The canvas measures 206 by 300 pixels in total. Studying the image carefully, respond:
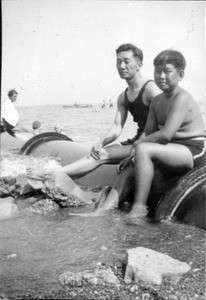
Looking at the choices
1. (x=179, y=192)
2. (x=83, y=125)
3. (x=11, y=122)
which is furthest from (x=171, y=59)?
(x=83, y=125)

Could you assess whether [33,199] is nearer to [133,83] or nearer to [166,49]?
[133,83]

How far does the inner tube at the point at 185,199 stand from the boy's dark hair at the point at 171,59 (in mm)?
938

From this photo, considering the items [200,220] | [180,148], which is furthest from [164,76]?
[200,220]

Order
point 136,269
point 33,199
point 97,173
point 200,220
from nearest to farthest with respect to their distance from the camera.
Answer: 1. point 136,269
2. point 200,220
3. point 33,199
4. point 97,173

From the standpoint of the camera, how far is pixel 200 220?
123 inches

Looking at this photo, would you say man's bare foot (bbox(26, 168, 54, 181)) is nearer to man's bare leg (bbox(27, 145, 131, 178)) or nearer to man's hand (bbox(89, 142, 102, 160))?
man's bare leg (bbox(27, 145, 131, 178))

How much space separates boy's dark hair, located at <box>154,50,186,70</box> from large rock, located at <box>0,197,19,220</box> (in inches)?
75.0

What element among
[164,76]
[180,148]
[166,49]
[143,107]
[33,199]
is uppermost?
[166,49]

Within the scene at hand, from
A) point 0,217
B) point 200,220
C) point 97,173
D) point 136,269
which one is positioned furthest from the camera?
point 97,173

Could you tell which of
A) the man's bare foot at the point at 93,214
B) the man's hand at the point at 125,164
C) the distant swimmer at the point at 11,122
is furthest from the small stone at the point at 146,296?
the distant swimmer at the point at 11,122

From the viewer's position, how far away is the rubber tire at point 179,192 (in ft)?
10.7

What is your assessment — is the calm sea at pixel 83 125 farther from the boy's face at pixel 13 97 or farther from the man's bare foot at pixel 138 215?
the man's bare foot at pixel 138 215

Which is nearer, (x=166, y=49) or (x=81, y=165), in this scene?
(x=166, y=49)

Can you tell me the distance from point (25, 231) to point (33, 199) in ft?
3.49
